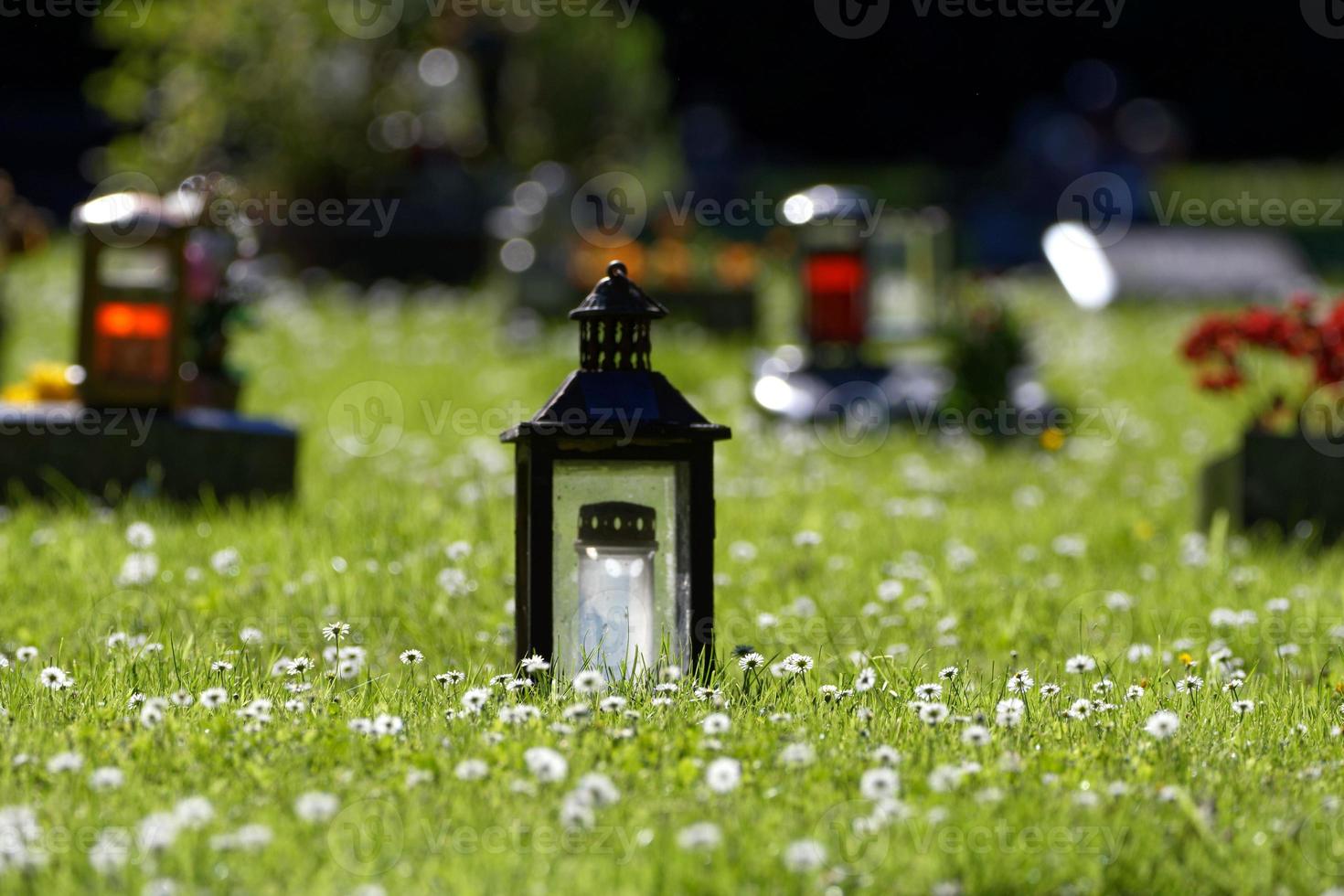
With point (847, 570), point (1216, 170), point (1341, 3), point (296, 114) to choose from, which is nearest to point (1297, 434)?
point (847, 570)

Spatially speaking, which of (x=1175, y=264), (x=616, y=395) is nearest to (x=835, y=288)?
(x=616, y=395)

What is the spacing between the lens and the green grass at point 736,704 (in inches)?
128

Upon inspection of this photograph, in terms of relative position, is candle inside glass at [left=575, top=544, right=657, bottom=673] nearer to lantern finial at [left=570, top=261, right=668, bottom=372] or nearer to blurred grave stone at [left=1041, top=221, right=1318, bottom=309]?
lantern finial at [left=570, top=261, right=668, bottom=372]

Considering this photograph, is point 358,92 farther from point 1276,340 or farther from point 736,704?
point 736,704

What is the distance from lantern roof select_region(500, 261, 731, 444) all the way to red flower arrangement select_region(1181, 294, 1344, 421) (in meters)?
4.50

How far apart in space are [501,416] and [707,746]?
27.9 ft

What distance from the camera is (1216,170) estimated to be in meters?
31.5

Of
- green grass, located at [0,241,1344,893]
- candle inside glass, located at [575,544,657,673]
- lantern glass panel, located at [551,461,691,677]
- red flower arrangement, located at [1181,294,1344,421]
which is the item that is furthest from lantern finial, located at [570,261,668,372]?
red flower arrangement, located at [1181,294,1344,421]

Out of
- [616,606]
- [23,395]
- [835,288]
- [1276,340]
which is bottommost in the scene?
[616,606]

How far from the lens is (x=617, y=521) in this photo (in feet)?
14.9

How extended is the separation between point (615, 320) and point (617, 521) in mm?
597

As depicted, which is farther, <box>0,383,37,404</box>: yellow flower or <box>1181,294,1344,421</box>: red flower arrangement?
<box>0,383,37,404</box>: yellow flower

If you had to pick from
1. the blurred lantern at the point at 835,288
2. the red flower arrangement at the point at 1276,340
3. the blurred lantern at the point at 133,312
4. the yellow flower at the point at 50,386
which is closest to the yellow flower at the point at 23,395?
the yellow flower at the point at 50,386

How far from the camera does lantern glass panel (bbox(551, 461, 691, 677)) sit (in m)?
4.52
